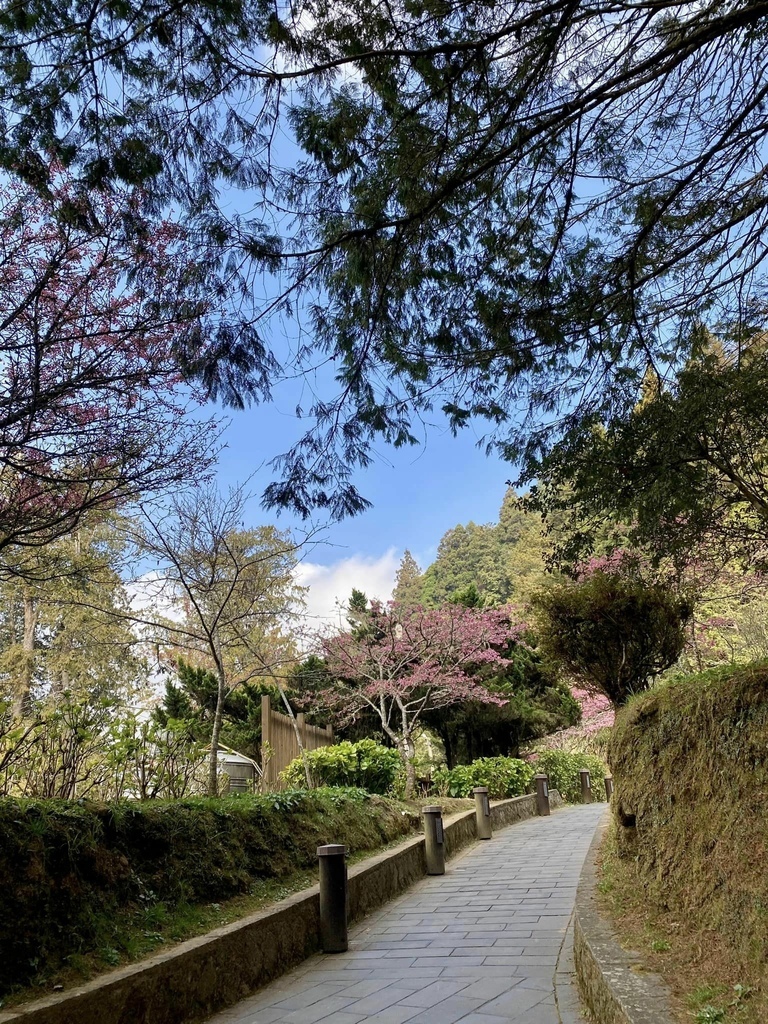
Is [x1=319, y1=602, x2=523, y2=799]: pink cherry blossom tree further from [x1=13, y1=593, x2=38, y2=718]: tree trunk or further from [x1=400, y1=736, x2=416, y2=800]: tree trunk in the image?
[x1=13, y1=593, x2=38, y2=718]: tree trunk

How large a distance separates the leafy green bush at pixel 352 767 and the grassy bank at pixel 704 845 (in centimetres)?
678

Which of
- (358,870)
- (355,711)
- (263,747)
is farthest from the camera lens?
(355,711)

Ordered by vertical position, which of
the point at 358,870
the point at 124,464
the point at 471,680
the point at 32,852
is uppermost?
the point at 124,464

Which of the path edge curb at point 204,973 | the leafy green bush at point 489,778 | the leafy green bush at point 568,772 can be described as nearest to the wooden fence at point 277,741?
the leafy green bush at point 489,778

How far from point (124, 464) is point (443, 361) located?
8.67 ft

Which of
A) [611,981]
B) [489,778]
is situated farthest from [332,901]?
[489,778]

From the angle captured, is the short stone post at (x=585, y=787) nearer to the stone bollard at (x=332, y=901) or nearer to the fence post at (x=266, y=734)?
the fence post at (x=266, y=734)

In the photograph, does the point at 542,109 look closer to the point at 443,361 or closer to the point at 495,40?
the point at 495,40

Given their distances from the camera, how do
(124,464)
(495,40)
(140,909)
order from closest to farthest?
(495,40) → (140,909) → (124,464)

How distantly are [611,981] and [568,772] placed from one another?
15631mm

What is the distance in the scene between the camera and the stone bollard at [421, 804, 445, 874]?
7996mm

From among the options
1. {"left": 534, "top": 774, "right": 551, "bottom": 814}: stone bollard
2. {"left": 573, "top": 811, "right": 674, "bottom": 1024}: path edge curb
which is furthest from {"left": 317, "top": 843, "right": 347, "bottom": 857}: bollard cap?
{"left": 534, "top": 774, "right": 551, "bottom": 814}: stone bollard

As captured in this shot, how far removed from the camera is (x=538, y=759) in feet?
54.3

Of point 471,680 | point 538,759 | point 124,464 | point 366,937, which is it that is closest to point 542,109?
point 124,464
